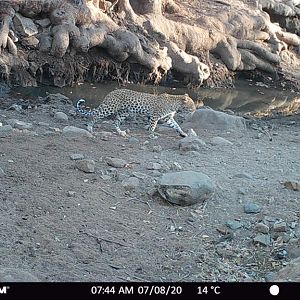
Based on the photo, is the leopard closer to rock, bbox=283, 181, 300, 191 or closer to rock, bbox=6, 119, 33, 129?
rock, bbox=6, 119, 33, 129

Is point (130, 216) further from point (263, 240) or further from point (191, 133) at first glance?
point (191, 133)

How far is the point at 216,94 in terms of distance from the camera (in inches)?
758

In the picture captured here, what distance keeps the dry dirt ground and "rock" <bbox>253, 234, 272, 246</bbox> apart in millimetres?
38

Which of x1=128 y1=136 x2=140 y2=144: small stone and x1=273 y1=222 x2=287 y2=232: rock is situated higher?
x1=273 y1=222 x2=287 y2=232: rock

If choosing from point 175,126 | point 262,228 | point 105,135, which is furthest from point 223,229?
point 175,126

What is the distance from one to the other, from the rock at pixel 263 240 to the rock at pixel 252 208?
0.58m

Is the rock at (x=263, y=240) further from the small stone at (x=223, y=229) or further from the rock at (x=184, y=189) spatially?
the rock at (x=184, y=189)

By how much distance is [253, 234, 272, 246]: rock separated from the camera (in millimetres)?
5598

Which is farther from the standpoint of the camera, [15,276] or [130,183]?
[130,183]

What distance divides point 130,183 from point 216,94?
12.9 meters

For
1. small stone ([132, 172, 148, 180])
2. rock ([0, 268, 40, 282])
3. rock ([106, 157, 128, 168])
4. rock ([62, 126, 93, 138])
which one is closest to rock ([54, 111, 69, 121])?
rock ([62, 126, 93, 138])
